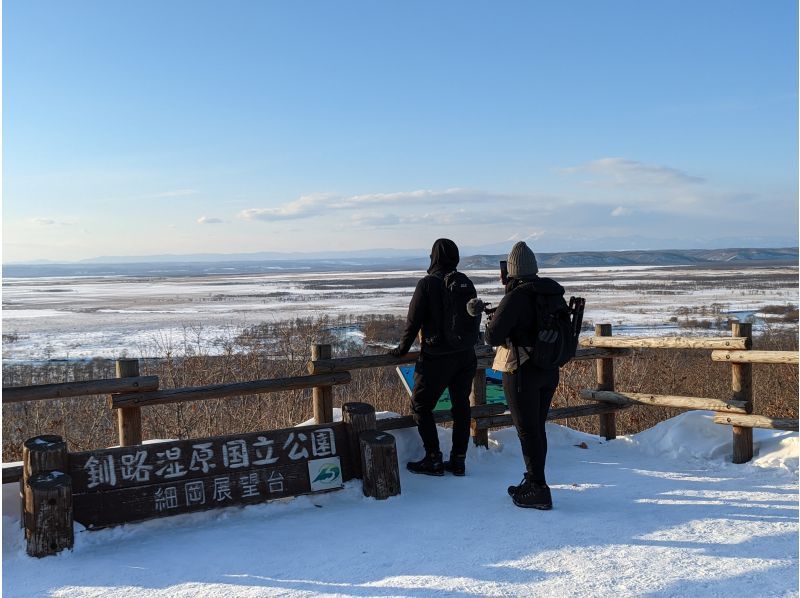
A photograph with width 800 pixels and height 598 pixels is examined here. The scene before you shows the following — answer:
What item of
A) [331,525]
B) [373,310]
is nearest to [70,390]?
[331,525]

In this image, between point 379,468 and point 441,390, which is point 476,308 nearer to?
point 441,390

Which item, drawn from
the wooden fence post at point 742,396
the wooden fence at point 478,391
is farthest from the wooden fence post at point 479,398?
the wooden fence post at point 742,396

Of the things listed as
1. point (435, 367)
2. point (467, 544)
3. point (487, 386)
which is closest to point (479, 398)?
point (487, 386)

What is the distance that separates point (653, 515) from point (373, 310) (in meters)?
27.9

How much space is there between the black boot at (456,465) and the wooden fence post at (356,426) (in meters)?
0.93

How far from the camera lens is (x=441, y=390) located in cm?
645

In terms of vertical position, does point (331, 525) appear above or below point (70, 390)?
below

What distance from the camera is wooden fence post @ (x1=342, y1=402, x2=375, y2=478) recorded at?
6062 mm

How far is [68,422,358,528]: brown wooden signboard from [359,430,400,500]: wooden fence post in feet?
0.71

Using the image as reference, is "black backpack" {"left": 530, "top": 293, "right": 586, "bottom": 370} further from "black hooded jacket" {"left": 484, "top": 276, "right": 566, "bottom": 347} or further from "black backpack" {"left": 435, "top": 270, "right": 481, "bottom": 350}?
"black backpack" {"left": 435, "top": 270, "right": 481, "bottom": 350}

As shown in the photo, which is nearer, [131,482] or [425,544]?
[425,544]

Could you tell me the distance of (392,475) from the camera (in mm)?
5898

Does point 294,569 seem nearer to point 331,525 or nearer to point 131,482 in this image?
point 331,525

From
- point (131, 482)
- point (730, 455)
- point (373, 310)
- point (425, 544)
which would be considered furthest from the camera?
point (373, 310)
